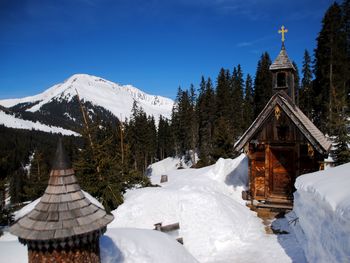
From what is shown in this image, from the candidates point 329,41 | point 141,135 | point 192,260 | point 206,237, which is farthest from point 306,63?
point 192,260

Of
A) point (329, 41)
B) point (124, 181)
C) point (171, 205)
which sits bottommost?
point (171, 205)

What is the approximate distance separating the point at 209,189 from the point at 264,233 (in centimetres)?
449

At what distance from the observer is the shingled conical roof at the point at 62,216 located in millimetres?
4773

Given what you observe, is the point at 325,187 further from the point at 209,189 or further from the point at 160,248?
the point at 209,189

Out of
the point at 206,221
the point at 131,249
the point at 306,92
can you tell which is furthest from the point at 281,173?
the point at 306,92

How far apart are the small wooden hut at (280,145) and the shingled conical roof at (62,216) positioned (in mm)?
12453

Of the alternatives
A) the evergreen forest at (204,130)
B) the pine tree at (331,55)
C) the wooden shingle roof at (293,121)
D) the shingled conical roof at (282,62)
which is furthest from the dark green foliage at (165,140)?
the wooden shingle roof at (293,121)

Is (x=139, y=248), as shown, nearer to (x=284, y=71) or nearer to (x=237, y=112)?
(x=284, y=71)

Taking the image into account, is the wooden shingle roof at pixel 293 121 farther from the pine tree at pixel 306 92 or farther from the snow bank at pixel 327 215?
the pine tree at pixel 306 92

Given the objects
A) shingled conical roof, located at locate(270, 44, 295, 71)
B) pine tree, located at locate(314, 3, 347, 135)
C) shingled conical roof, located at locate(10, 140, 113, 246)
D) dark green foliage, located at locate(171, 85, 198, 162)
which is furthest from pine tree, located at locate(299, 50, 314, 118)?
shingled conical roof, located at locate(10, 140, 113, 246)

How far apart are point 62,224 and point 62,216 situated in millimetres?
162

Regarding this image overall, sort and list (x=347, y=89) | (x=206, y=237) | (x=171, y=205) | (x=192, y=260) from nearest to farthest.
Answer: (x=192, y=260), (x=206, y=237), (x=171, y=205), (x=347, y=89)

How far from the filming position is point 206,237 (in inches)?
516

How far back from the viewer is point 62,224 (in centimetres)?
491
